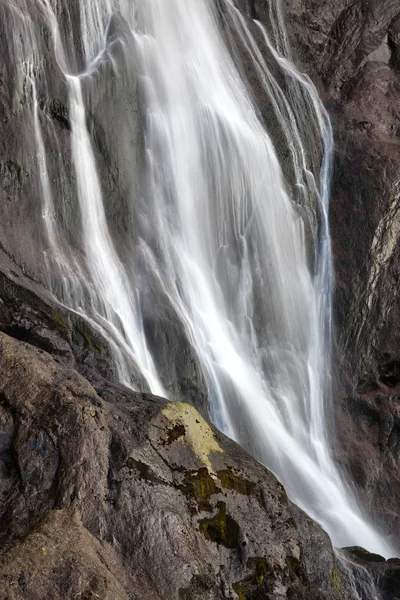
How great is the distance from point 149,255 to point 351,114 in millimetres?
8290

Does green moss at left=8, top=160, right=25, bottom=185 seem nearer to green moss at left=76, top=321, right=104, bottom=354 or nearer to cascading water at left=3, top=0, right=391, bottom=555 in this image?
cascading water at left=3, top=0, right=391, bottom=555

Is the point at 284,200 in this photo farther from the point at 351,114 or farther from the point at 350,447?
the point at 350,447

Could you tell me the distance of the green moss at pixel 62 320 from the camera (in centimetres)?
933

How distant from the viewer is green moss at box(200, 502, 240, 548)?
19.6ft

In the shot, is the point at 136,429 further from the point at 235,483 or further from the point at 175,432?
the point at 235,483

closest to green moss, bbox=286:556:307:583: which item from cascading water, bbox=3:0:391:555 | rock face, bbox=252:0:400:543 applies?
cascading water, bbox=3:0:391:555

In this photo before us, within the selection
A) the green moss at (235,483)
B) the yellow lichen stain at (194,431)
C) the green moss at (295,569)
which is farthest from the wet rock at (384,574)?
the yellow lichen stain at (194,431)

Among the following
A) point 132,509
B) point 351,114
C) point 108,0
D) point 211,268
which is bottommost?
point 132,509

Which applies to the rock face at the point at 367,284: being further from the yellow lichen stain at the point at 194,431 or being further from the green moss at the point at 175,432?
the green moss at the point at 175,432

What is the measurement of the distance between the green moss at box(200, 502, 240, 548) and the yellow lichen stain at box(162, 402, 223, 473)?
48 cm

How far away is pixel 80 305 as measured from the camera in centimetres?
1045

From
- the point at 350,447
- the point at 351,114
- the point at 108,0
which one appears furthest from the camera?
the point at 351,114

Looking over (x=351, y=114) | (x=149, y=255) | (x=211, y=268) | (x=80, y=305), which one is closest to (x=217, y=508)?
(x=80, y=305)

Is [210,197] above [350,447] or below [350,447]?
above
